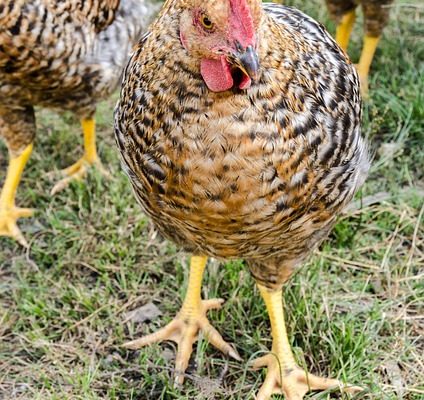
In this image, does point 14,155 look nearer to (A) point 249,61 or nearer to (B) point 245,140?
(B) point 245,140

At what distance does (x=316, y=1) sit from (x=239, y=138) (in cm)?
306

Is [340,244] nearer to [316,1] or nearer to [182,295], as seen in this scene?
[182,295]

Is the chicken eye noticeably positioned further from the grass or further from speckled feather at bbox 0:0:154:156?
the grass

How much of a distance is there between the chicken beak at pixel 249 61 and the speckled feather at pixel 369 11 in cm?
230

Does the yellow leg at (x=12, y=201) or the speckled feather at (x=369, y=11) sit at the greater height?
the speckled feather at (x=369, y=11)

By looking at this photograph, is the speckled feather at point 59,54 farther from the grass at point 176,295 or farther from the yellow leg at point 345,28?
the yellow leg at point 345,28

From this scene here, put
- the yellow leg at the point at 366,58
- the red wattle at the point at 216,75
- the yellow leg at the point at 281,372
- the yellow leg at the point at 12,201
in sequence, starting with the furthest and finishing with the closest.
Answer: the yellow leg at the point at 366,58
the yellow leg at the point at 12,201
the yellow leg at the point at 281,372
the red wattle at the point at 216,75

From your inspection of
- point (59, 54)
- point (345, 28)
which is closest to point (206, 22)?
point (59, 54)

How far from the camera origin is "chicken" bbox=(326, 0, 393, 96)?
4.12 m

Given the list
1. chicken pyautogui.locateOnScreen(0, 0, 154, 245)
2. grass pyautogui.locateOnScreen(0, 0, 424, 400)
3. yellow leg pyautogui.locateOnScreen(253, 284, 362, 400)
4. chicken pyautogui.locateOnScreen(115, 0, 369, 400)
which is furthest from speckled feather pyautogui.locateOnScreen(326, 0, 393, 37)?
yellow leg pyautogui.locateOnScreen(253, 284, 362, 400)

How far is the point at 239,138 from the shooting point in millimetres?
2156

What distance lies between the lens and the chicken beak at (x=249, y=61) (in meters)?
1.97

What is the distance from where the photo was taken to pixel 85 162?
3.95 metres

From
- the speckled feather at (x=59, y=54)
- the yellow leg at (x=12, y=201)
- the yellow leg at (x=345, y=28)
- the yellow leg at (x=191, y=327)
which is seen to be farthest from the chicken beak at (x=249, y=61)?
the yellow leg at (x=345, y=28)
